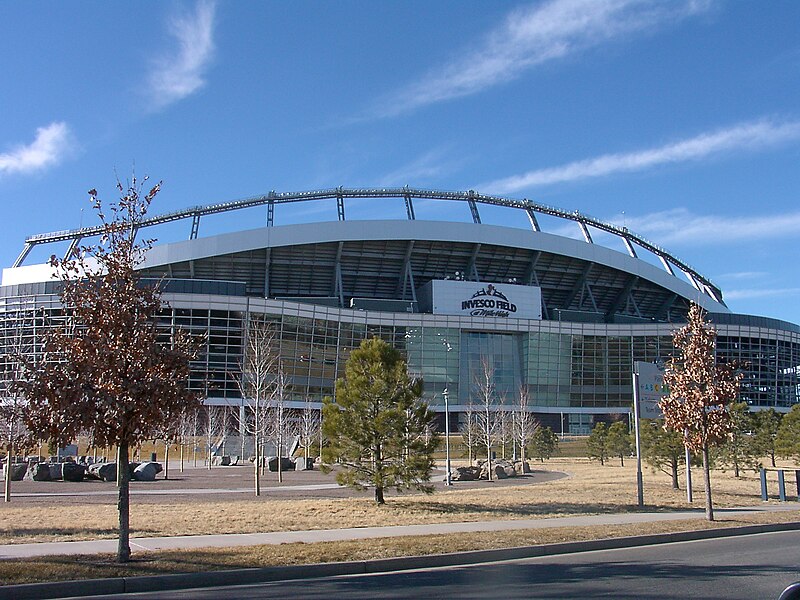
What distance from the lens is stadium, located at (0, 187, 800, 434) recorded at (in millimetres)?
87250

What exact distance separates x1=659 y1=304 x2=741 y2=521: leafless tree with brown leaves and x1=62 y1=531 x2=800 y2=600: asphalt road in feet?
21.5

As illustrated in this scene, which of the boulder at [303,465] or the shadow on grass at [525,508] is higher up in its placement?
the shadow on grass at [525,508]

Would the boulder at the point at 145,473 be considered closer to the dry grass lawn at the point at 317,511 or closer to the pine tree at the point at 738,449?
the dry grass lawn at the point at 317,511

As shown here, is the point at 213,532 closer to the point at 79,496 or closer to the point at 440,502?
the point at 440,502

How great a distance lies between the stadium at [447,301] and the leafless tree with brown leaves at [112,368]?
6771cm

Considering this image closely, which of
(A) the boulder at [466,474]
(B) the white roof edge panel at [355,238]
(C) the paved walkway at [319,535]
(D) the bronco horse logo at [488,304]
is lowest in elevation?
(A) the boulder at [466,474]

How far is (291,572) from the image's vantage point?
1261cm

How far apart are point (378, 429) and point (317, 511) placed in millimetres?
3664

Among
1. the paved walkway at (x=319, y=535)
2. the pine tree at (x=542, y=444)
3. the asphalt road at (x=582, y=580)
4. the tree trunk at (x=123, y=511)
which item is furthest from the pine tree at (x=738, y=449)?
the tree trunk at (x=123, y=511)

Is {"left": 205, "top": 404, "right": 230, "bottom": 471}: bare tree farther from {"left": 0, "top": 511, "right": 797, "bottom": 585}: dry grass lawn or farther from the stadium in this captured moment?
{"left": 0, "top": 511, "right": 797, "bottom": 585}: dry grass lawn

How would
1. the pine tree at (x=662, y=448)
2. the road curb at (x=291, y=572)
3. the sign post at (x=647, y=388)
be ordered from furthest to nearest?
the pine tree at (x=662, y=448), the sign post at (x=647, y=388), the road curb at (x=291, y=572)

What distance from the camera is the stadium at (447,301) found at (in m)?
87.2

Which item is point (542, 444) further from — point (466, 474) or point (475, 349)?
point (475, 349)

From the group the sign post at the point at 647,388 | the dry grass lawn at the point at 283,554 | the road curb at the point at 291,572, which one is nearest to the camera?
the road curb at the point at 291,572
